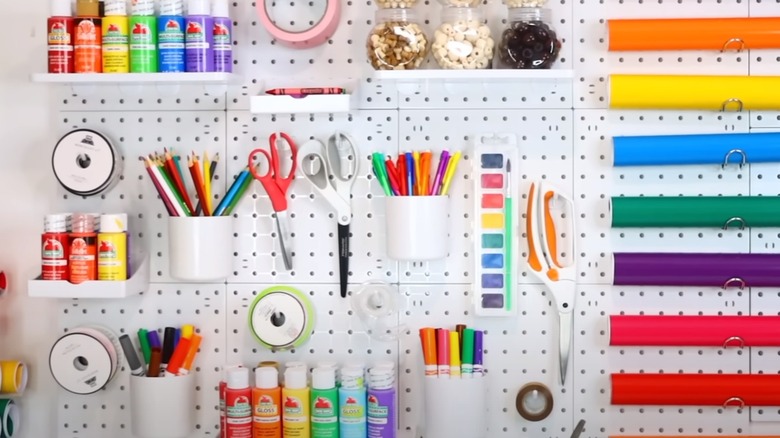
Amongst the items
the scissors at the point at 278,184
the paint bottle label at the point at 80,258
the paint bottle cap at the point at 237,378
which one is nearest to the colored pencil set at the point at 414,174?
the scissors at the point at 278,184

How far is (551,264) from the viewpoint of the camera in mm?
1662

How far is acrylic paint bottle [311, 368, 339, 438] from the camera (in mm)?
1638

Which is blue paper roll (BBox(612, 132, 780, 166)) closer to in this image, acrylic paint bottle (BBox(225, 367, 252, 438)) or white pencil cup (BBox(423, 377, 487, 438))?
white pencil cup (BBox(423, 377, 487, 438))

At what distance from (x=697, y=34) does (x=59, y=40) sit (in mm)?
1033

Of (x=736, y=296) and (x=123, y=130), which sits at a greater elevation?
→ (x=123, y=130)

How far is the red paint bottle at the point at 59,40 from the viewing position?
1563mm

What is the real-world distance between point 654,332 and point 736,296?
6.4 inches

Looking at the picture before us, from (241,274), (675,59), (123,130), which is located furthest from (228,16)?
(675,59)

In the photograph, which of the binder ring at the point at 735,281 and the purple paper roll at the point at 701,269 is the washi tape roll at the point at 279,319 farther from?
the binder ring at the point at 735,281

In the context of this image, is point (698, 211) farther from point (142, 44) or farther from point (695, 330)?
point (142, 44)

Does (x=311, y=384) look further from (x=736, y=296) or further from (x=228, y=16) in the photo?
(x=736, y=296)

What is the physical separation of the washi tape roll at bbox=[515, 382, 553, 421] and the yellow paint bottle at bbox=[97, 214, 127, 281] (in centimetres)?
70

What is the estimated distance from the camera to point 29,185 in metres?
1.72

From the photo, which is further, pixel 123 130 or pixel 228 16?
pixel 123 130
